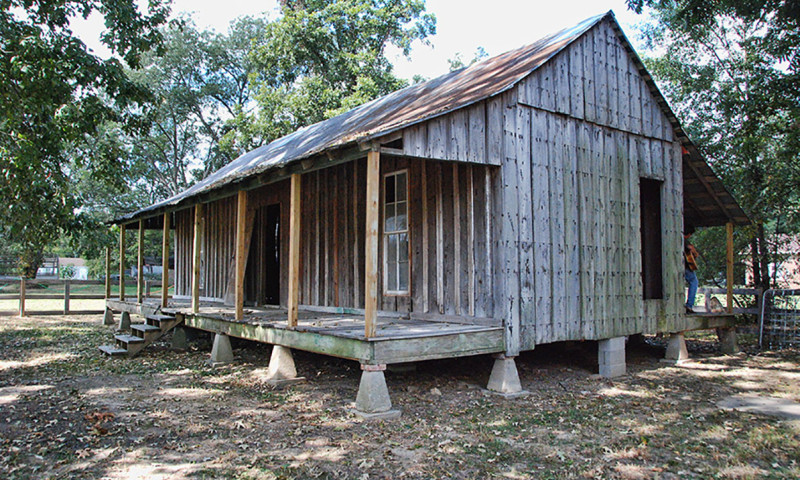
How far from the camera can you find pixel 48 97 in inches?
405

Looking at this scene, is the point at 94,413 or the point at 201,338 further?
the point at 201,338

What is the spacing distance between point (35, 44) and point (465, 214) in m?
7.87

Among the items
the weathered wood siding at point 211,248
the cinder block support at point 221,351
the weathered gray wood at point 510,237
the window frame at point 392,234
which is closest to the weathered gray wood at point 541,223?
the weathered gray wood at point 510,237

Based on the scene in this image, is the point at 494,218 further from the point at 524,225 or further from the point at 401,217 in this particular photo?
the point at 401,217

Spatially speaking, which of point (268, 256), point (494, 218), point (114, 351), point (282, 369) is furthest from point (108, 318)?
point (494, 218)

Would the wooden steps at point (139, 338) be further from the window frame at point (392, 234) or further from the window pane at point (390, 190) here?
the window pane at point (390, 190)

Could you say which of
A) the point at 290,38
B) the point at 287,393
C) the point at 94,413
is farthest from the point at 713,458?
the point at 290,38

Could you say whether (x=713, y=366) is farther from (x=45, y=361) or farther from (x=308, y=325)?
(x=45, y=361)

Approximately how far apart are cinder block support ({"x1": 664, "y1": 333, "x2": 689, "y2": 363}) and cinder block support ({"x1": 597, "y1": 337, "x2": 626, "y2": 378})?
1903mm

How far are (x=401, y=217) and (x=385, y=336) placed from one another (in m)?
3.36

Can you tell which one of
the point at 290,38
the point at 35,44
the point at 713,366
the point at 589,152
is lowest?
the point at 713,366

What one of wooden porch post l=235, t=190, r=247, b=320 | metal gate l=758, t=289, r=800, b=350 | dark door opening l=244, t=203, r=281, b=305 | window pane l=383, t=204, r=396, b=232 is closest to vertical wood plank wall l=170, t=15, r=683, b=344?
window pane l=383, t=204, r=396, b=232

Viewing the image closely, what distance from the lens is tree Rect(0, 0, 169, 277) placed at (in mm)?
9391

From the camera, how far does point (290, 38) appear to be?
2831cm
